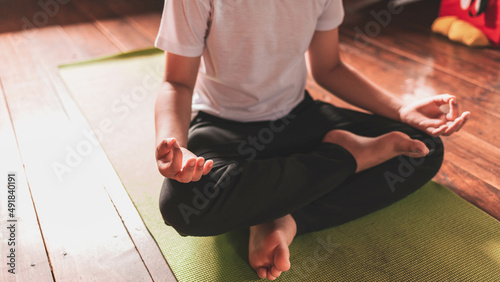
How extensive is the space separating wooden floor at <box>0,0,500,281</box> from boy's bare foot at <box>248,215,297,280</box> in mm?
175

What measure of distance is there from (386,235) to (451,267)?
5.7 inches

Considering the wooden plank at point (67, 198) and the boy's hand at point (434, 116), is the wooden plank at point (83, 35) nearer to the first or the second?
the wooden plank at point (67, 198)

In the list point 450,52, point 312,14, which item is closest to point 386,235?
point 312,14

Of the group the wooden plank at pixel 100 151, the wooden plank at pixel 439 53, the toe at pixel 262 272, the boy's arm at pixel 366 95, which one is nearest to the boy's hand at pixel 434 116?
the boy's arm at pixel 366 95

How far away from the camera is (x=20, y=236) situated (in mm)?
985

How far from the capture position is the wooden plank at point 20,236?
0.89 m

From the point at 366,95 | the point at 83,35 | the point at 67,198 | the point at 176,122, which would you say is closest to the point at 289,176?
the point at 176,122

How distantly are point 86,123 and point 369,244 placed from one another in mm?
913

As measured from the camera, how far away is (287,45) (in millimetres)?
1003

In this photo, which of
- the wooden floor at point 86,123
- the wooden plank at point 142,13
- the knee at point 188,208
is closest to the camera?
the knee at point 188,208

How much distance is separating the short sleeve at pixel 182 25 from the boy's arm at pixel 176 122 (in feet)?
0.09

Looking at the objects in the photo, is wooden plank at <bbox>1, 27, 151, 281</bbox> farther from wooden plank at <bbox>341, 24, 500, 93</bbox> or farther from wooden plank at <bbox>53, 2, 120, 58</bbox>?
wooden plank at <bbox>341, 24, 500, 93</bbox>

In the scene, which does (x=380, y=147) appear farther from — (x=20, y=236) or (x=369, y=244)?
(x=20, y=236)

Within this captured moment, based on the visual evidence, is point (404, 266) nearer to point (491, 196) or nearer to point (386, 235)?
point (386, 235)
